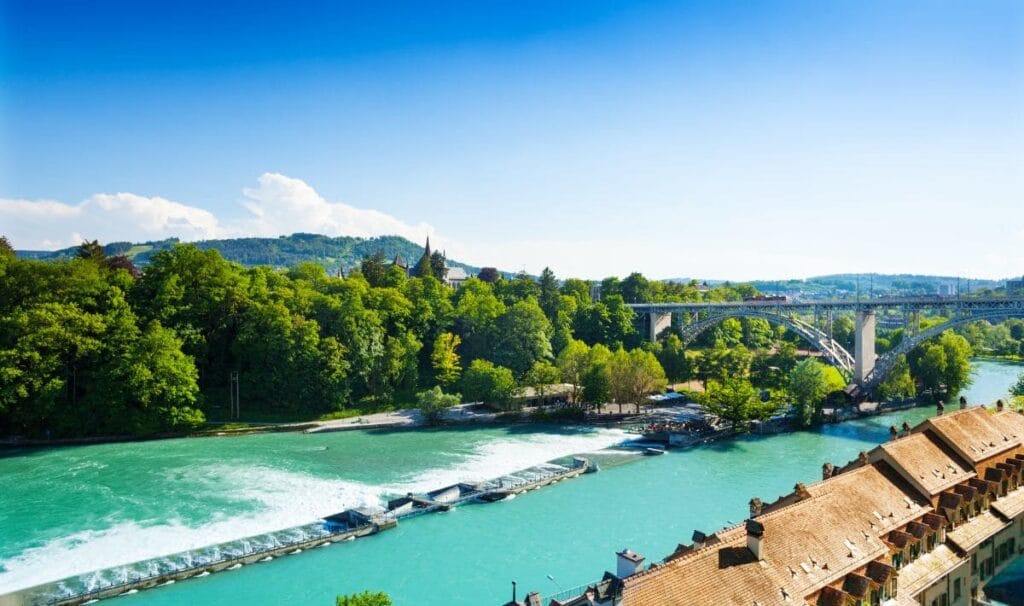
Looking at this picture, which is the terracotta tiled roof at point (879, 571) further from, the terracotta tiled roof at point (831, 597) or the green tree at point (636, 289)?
the green tree at point (636, 289)

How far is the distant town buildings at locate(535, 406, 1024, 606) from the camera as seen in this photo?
13070 millimetres

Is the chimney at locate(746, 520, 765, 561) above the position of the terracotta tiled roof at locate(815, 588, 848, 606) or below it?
above

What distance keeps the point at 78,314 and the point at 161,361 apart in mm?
6587

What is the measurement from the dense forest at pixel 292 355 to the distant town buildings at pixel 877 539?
2280cm

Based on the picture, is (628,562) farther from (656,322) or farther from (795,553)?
(656,322)

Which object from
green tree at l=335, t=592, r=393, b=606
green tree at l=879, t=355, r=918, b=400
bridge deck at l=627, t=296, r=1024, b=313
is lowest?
green tree at l=879, t=355, r=918, b=400

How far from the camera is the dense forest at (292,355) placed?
43.7m

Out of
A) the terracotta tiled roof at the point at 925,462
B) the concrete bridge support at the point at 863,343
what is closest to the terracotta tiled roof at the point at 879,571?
the terracotta tiled roof at the point at 925,462

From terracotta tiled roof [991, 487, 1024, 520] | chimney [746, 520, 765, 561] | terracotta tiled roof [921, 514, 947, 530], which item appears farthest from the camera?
terracotta tiled roof [991, 487, 1024, 520]

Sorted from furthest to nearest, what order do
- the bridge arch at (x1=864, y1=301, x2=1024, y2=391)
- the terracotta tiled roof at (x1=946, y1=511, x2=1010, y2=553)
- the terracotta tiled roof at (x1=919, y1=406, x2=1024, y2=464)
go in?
the bridge arch at (x1=864, y1=301, x2=1024, y2=391) → the terracotta tiled roof at (x1=919, y1=406, x2=1024, y2=464) → the terracotta tiled roof at (x1=946, y1=511, x2=1010, y2=553)

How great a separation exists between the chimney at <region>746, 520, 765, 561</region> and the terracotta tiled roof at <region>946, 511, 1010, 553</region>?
7.81m

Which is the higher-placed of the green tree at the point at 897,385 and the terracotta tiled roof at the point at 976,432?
the terracotta tiled roof at the point at 976,432

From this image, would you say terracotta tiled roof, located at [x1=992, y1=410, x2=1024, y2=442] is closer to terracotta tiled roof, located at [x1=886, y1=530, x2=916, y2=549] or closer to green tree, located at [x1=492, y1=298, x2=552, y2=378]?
terracotta tiled roof, located at [x1=886, y1=530, x2=916, y2=549]

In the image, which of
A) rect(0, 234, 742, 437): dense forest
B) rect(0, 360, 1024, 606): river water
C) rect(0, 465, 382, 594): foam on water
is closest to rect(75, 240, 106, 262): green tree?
rect(0, 234, 742, 437): dense forest
